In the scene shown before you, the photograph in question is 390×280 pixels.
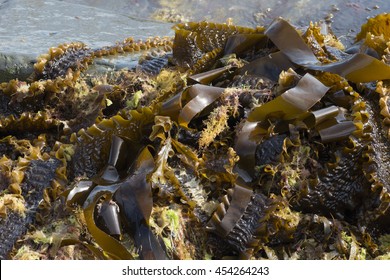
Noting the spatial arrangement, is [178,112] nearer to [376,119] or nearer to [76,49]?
[376,119]

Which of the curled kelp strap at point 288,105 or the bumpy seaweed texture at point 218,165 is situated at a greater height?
the curled kelp strap at point 288,105

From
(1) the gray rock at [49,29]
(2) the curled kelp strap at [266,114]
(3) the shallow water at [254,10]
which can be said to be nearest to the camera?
(2) the curled kelp strap at [266,114]

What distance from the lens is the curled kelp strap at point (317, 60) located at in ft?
6.66

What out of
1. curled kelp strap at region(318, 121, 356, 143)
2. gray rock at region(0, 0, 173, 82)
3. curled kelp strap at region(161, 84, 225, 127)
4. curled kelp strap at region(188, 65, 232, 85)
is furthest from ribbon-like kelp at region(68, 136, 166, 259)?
gray rock at region(0, 0, 173, 82)

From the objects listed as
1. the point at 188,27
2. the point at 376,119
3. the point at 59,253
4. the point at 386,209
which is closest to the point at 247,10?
the point at 188,27

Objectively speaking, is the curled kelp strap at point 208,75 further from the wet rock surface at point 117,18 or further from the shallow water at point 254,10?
the shallow water at point 254,10

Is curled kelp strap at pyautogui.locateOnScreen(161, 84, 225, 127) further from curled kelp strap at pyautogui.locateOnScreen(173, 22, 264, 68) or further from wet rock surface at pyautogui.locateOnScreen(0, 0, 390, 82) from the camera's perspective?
wet rock surface at pyautogui.locateOnScreen(0, 0, 390, 82)

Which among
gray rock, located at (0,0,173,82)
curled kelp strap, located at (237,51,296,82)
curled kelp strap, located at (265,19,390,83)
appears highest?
curled kelp strap, located at (265,19,390,83)

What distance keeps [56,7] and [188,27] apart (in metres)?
1.57

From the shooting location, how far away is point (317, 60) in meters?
2.18

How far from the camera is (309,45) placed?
2283 mm

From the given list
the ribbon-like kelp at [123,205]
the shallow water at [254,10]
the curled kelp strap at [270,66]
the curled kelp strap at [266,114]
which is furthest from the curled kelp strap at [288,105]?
the shallow water at [254,10]

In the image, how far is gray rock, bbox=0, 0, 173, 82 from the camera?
8.84 feet

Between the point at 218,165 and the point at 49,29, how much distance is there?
1.88 metres
